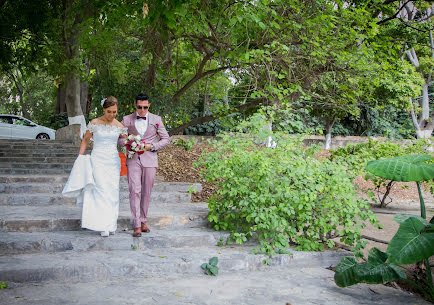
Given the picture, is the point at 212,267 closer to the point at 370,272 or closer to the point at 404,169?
the point at 370,272

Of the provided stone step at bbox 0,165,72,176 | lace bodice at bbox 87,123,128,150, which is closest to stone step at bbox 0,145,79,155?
stone step at bbox 0,165,72,176

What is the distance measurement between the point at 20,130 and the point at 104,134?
59.4 ft

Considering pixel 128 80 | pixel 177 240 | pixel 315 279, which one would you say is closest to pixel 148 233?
pixel 177 240

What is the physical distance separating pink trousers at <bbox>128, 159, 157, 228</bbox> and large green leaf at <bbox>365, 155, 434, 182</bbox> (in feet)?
8.96

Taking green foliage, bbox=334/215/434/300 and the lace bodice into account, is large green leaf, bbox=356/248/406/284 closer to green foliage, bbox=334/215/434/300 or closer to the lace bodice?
green foliage, bbox=334/215/434/300

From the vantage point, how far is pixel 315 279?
191 inches

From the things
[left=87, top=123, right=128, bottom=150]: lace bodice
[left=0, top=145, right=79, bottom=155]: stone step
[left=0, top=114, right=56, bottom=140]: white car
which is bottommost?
[left=0, top=145, right=79, bottom=155]: stone step

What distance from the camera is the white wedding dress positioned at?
17.4 ft

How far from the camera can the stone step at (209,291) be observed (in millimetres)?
3834

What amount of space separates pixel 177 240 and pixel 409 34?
10.9m

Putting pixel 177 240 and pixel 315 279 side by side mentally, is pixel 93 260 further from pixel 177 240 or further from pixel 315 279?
pixel 315 279

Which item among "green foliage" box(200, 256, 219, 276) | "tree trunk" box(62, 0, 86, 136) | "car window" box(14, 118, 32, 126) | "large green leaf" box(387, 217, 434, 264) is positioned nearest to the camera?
"large green leaf" box(387, 217, 434, 264)

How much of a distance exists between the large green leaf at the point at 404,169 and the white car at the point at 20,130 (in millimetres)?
19629

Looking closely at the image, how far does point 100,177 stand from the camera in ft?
17.8
